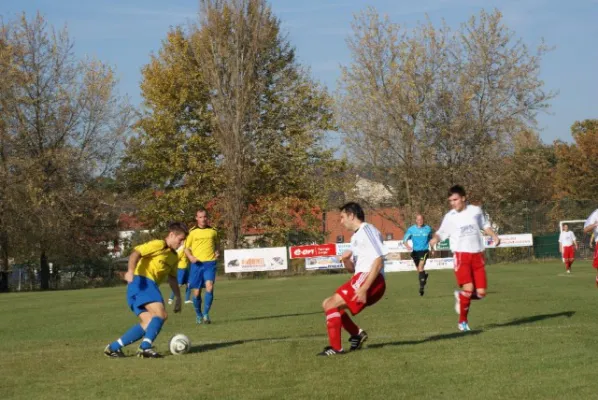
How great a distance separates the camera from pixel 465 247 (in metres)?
12.4

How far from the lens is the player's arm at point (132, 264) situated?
379 inches

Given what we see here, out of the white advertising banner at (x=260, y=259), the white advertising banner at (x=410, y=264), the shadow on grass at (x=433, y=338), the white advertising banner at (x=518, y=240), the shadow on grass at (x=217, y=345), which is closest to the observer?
the shadow on grass at (x=433, y=338)

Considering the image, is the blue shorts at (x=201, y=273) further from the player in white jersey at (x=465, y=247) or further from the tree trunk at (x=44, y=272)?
the tree trunk at (x=44, y=272)

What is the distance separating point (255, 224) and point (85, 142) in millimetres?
11284

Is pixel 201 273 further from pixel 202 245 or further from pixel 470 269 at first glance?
pixel 470 269

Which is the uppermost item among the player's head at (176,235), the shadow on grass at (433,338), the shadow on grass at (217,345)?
the player's head at (176,235)

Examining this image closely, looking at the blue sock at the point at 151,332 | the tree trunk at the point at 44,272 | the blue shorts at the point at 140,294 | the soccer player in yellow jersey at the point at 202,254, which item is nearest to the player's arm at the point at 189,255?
the soccer player in yellow jersey at the point at 202,254

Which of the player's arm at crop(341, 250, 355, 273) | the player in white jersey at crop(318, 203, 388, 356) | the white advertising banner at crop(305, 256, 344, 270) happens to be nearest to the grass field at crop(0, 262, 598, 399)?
the player in white jersey at crop(318, 203, 388, 356)

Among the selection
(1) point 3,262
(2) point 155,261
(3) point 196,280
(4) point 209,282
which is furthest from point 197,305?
(1) point 3,262

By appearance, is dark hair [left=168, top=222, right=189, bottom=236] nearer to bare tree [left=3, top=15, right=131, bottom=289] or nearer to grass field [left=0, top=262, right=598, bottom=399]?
grass field [left=0, top=262, right=598, bottom=399]

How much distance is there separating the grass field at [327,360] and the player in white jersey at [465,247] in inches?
21.2

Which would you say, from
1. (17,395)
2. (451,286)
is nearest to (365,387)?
(17,395)

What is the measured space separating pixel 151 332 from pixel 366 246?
8.82 feet

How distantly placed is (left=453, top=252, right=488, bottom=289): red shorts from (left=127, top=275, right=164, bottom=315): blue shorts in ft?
14.7
